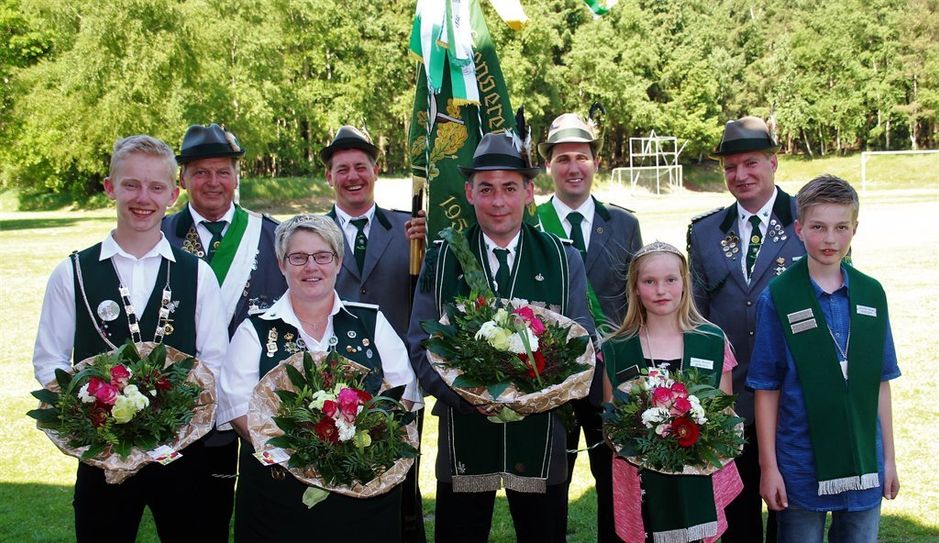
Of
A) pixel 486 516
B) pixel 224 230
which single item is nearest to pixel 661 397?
pixel 486 516

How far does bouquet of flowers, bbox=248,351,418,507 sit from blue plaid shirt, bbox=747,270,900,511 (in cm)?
175

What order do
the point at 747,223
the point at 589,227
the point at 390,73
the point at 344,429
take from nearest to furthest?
1. the point at 344,429
2. the point at 747,223
3. the point at 589,227
4. the point at 390,73

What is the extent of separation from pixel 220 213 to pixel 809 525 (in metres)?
3.42

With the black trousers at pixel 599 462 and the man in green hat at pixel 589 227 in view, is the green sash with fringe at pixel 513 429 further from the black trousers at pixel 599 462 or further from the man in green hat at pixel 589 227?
the man in green hat at pixel 589 227

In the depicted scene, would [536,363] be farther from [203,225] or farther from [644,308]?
[203,225]

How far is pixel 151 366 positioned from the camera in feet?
10.6

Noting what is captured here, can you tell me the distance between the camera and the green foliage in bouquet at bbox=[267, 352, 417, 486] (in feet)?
9.62

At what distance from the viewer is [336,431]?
9.62ft

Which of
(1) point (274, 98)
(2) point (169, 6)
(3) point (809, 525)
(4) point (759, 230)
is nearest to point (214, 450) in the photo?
(3) point (809, 525)

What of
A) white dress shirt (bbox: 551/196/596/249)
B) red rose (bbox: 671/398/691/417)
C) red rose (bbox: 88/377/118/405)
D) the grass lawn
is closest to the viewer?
red rose (bbox: 88/377/118/405)

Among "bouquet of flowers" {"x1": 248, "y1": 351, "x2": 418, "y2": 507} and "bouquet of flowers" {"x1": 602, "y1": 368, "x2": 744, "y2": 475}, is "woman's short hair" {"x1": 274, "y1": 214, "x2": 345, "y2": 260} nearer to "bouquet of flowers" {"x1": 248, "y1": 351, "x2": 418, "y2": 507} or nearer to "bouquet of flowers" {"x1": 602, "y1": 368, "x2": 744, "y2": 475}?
"bouquet of flowers" {"x1": 248, "y1": 351, "x2": 418, "y2": 507}

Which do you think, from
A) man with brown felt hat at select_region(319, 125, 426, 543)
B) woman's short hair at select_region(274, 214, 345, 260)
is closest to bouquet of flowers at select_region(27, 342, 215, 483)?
woman's short hair at select_region(274, 214, 345, 260)

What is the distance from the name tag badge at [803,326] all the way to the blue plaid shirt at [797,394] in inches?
2.9

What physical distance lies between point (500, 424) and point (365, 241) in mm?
1686
